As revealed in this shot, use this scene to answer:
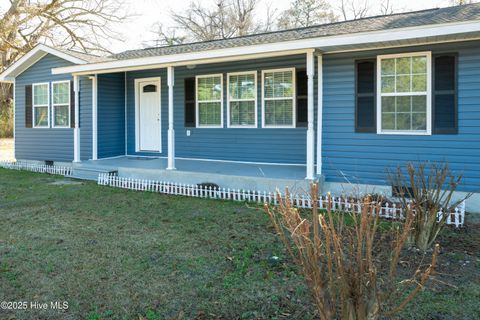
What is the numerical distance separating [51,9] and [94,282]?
23297mm

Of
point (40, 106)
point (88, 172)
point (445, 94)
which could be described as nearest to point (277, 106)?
point (445, 94)

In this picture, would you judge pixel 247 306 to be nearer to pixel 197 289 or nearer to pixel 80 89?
pixel 197 289

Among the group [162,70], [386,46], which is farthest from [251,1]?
[386,46]

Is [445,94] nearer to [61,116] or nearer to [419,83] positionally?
[419,83]

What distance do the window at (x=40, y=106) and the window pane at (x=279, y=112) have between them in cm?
684

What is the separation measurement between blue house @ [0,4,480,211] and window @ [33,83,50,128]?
0.10ft

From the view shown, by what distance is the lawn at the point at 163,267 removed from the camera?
11.0 feet

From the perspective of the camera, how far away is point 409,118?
729cm

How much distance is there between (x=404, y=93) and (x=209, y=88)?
4.92 m

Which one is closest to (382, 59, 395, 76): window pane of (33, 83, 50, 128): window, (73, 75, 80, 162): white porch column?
(73, 75, 80, 162): white porch column

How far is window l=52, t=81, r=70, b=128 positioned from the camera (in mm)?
11758

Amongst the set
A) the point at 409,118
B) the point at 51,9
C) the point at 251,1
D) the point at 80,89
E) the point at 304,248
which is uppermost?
the point at 251,1

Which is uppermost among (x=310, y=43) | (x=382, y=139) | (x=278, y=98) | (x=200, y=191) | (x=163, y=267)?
(x=310, y=43)

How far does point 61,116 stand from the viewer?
1200 centimetres
